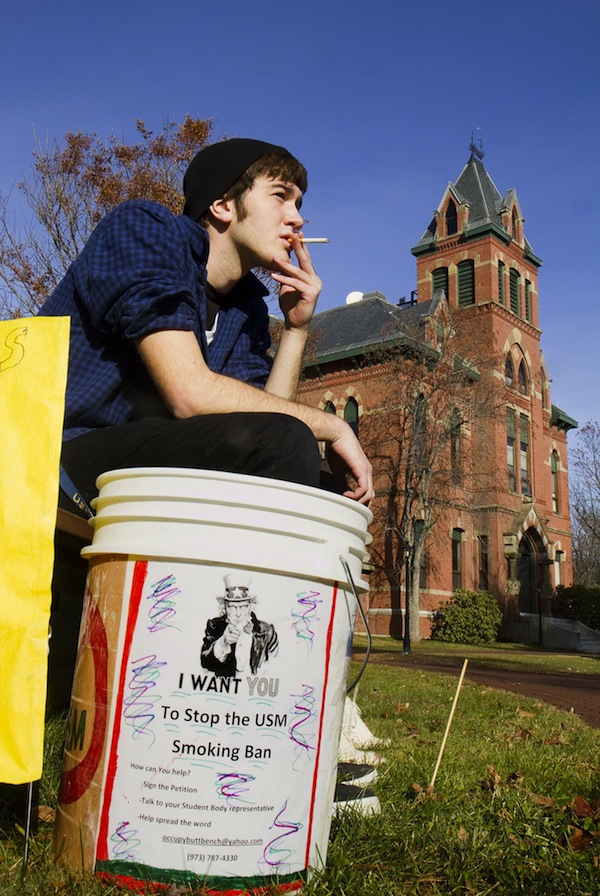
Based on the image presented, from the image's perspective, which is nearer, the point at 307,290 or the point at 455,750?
the point at 307,290

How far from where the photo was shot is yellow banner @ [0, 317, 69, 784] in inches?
63.4

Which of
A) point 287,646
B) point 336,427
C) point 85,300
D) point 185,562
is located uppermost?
point 85,300

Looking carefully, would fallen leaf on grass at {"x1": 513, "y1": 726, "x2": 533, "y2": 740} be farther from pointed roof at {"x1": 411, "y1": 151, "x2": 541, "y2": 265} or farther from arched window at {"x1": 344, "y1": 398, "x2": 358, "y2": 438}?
pointed roof at {"x1": 411, "y1": 151, "x2": 541, "y2": 265}

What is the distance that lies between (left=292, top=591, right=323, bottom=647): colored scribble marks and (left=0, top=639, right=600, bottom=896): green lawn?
0.53 m

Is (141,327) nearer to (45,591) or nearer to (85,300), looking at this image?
(85,300)

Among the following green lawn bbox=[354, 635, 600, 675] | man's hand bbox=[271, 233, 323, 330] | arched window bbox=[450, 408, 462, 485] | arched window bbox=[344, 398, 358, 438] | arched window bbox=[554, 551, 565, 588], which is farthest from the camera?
arched window bbox=[554, 551, 565, 588]

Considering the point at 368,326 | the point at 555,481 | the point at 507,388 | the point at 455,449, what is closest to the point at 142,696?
the point at 455,449

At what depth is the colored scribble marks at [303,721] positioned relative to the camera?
157 cm

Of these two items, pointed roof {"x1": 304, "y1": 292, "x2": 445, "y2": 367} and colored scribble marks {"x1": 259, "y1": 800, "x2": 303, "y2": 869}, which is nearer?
colored scribble marks {"x1": 259, "y1": 800, "x2": 303, "y2": 869}

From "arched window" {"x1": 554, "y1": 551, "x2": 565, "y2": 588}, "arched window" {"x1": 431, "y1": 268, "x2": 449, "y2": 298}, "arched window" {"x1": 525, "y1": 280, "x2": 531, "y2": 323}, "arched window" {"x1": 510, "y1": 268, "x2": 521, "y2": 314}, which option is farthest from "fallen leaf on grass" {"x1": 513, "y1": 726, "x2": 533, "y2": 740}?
"arched window" {"x1": 525, "y1": 280, "x2": 531, "y2": 323}

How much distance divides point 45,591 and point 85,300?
0.92 m

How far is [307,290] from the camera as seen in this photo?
2865mm

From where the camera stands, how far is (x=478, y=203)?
107 feet

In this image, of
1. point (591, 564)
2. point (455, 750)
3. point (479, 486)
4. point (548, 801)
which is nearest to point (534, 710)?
point (455, 750)
